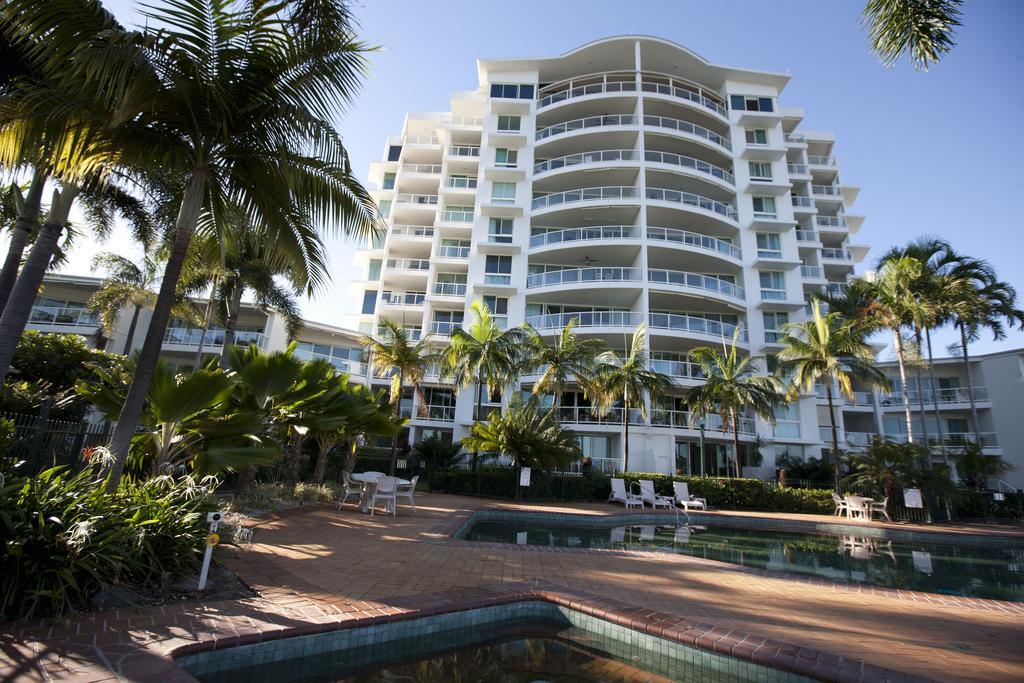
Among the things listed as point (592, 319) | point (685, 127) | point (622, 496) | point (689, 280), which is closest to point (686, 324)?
point (689, 280)

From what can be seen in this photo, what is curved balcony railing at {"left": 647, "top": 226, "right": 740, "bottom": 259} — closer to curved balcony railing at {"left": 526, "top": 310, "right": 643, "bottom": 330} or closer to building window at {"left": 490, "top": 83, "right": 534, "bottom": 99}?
curved balcony railing at {"left": 526, "top": 310, "right": 643, "bottom": 330}

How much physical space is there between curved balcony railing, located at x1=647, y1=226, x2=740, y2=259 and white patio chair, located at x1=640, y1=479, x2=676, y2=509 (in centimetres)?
1594

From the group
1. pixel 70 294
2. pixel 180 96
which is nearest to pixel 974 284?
pixel 180 96

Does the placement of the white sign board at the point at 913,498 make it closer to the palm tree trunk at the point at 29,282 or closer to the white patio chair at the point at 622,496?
the white patio chair at the point at 622,496

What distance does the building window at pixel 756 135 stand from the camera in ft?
107

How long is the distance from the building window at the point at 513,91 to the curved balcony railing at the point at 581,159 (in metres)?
5.23

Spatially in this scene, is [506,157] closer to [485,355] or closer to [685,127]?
[685,127]

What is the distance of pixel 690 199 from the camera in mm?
29656

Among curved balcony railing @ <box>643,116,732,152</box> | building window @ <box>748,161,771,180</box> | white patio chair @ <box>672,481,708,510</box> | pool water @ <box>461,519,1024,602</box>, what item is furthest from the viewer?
building window @ <box>748,161,771,180</box>

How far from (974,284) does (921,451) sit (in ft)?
31.8

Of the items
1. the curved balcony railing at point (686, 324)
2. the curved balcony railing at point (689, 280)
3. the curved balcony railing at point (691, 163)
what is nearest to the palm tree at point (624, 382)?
the curved balcony railing at point (686, 324)

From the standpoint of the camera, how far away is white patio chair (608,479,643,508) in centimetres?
1698

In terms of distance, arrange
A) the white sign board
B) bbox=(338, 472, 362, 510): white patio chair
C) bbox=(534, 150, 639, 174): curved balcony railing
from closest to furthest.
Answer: bbox=(338, 472, 362, 510): white patio chair
the white sign board
bbox=(534, 150, 639, 174): curved balcony railing

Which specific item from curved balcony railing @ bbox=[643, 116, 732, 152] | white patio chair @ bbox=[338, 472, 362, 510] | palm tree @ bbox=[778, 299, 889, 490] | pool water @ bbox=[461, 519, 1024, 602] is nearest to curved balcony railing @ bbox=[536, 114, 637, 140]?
curved balcony railing @ bbox=[643, 116, 732, 152]
